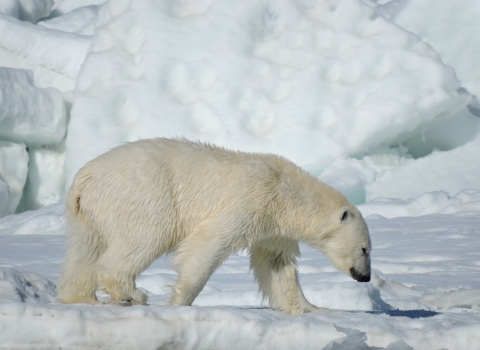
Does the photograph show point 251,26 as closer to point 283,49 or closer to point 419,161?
point 283,49

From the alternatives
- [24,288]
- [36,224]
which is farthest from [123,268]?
[36,224]

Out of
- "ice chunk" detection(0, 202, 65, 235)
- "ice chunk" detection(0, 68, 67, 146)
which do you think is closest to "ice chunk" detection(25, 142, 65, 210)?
"ice chunk" detection(0, 68, 67, 146)

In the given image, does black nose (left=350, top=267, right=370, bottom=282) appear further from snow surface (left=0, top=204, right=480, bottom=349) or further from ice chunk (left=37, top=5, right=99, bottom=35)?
ice chunk (left=37, top=5, right=99, bottom=35)

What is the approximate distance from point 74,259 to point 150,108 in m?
5.69

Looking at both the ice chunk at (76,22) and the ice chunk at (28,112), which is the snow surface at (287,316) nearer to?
the ice chunk at (28,112)

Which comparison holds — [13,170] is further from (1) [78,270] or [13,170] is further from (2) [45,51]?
(1) [78,270]

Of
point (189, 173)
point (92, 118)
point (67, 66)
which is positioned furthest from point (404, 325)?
point (67, 66)

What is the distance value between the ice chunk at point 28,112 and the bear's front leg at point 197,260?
662 cm

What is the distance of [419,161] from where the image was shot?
346 inches

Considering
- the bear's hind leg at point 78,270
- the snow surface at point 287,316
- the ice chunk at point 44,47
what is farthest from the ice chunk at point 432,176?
the bear's hind leg at point 78,270

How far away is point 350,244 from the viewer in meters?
3.50

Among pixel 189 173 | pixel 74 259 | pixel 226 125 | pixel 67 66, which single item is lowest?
pixel 67 66

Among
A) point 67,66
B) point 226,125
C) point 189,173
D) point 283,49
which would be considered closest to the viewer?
point 189,173

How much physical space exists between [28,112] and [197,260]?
6885mm
